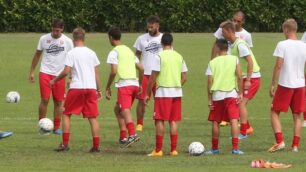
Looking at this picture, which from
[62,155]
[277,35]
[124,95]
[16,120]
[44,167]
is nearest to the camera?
Answer: [44,167]

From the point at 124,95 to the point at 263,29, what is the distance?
30.6 meters

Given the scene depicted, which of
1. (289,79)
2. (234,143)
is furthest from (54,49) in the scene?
(289,79)

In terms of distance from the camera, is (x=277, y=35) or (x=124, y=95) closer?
(x=124, y=95)

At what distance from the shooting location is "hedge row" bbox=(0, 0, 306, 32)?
46.2 meters

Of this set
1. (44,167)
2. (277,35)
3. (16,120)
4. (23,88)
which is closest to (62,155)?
(44,167)

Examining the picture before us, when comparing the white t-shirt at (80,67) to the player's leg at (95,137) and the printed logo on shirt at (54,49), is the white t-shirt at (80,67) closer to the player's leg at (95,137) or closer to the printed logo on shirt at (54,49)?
the player's leg at (95,137)

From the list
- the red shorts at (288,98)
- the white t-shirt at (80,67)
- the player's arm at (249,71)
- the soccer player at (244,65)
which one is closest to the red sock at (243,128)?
the soccer player at (244,65)

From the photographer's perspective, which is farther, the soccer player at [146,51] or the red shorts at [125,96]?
the soccer player at [146,51]

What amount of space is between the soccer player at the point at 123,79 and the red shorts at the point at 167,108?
3.80 feet

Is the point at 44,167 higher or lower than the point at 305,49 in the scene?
lower

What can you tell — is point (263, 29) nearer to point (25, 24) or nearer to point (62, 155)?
point (25, 24)

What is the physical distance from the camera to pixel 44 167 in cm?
1495

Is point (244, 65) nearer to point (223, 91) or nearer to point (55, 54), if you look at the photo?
point (223, 91)

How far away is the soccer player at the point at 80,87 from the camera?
17.1 m
